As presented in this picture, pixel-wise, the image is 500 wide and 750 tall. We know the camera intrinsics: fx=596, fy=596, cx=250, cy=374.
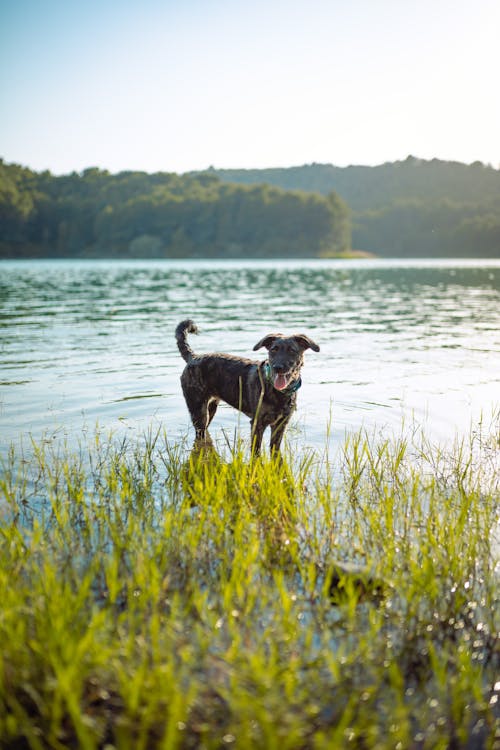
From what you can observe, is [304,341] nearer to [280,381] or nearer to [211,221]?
[280,381]

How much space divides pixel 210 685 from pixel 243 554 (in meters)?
1.19

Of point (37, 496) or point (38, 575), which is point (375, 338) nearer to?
point (37, 496)

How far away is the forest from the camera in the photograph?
124 m

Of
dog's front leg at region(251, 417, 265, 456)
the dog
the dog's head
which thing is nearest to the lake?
the dog

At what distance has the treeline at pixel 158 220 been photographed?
4843 inches

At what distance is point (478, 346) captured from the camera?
54.3ft

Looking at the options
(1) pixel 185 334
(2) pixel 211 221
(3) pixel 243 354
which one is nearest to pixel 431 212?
(2) pixel 211 221

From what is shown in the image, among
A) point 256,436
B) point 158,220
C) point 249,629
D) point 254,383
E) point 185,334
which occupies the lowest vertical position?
point 249,629

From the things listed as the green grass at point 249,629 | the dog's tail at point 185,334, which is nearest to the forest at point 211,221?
the dog's tail at point 185,334

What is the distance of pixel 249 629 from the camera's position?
3.35m

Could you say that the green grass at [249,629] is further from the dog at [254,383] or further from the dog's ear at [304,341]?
the dog's ear at [304,341]

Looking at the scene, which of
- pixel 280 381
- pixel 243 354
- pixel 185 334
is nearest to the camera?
pixel 280 381

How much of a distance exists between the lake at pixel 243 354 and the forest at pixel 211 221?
9734cm

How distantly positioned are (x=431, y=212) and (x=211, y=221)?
58277mm
